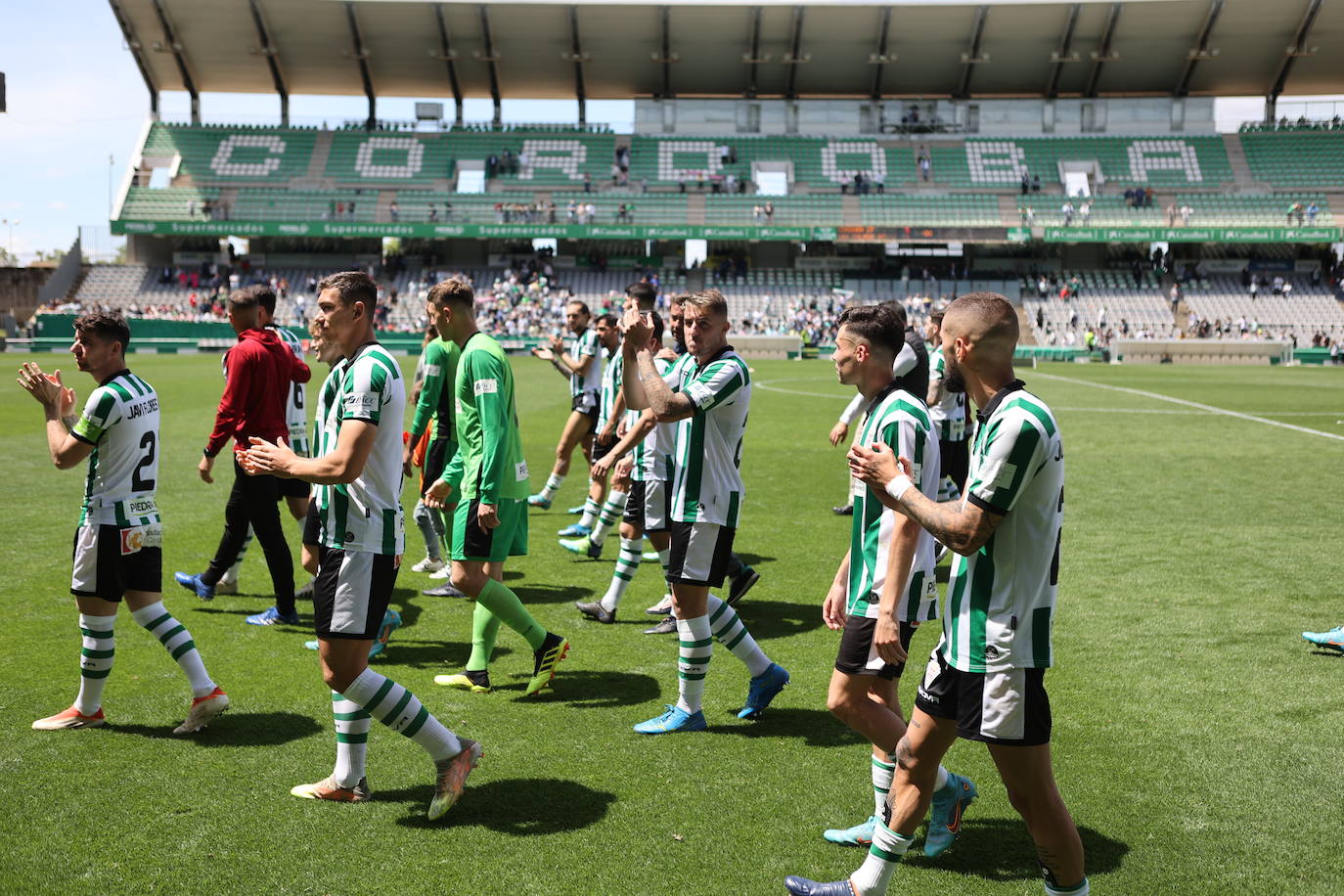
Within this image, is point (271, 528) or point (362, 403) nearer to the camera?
point (362, 403)

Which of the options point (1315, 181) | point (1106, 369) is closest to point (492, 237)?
point (1106, 369)

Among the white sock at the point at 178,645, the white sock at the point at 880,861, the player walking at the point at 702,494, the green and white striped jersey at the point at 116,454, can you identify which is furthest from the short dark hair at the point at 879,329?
the white sock at the point at 178,645

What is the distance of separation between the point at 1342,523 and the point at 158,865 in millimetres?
11770

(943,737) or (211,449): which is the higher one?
(211,449)

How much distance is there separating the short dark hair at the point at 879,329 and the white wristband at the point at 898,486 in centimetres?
121

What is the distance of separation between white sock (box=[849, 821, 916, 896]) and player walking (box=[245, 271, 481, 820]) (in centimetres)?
185

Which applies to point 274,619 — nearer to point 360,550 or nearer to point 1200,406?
point 360,550

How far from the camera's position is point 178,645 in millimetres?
5594

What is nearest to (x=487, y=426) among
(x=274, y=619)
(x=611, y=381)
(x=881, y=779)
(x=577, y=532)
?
(x=881, y=779)

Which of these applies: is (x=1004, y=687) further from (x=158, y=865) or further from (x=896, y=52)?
(x=896, y=52)

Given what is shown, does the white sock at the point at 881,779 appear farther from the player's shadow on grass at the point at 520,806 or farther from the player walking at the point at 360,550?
the player walking at the point at 360,550

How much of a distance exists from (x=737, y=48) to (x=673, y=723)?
185ft

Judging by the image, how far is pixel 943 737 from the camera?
3.69 metres

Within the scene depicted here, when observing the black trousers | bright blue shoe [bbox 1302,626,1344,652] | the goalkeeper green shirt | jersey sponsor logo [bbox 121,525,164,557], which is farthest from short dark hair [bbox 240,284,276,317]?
bright blue shoe [bbox 1302,626,1344,652]
